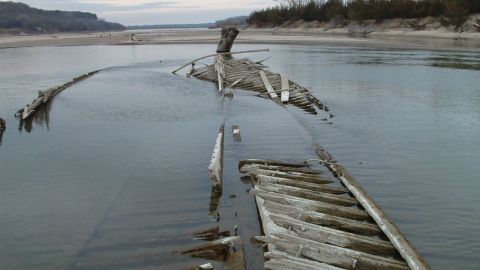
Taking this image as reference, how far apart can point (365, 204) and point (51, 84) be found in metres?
23.8

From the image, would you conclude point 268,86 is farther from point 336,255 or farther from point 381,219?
point 336,255

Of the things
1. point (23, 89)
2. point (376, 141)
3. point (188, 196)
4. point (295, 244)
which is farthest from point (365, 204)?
point (23, 89)

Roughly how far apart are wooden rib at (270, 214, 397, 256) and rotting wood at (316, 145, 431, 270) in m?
0.17

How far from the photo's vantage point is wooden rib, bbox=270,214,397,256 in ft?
22.0

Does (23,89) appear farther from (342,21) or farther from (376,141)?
(342,21)

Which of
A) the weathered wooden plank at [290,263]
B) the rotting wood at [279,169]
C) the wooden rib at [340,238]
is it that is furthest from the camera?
the rotting wood at [279,169]

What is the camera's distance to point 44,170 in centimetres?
1120

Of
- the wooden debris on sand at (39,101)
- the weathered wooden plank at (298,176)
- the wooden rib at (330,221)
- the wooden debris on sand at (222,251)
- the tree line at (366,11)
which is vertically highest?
the tree line at (366,11)

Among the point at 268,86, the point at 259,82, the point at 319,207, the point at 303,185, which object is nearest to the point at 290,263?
the point at 319,207

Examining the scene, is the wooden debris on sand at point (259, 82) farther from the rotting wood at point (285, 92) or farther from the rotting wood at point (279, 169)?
the rotting wood at point (279, 169)

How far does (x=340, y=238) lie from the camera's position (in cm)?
679

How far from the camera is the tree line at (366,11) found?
64.2 metres

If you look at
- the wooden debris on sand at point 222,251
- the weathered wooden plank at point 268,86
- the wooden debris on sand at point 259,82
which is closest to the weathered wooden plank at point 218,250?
the wooden debris on sand at point 222,251

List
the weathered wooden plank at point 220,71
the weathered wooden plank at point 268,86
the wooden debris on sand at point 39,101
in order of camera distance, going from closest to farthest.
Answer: the wooden debris on sand at point 39,101 → the weathered wooden plank at point 268,86 → the weathered wooden plank at point 220,71
